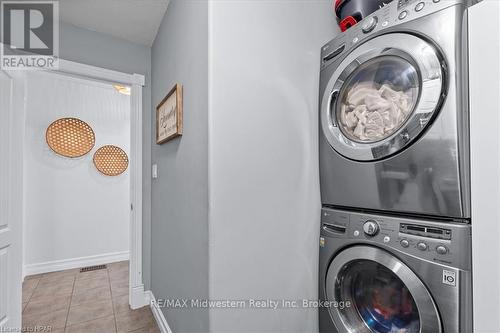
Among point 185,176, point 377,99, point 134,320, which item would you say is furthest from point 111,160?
point 377,99

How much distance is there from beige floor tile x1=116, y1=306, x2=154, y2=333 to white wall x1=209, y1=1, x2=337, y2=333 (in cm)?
128

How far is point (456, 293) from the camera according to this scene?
0.85 m

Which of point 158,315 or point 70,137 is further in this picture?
point 70,137

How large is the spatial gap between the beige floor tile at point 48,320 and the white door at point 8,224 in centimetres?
33

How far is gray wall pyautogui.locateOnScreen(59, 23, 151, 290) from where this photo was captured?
2.14 m

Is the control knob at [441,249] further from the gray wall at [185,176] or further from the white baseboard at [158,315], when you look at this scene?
the white baseboard at [158,315]

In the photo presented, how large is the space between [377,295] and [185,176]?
110 cm

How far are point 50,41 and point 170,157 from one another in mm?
1450

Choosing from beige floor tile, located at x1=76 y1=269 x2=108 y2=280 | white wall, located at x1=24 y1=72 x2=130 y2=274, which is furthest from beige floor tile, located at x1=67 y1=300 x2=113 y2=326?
white wall, located at x1=24 y1=72 x2=130 y2=274

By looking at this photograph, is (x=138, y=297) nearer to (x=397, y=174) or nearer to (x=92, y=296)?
(x=92, y=296)

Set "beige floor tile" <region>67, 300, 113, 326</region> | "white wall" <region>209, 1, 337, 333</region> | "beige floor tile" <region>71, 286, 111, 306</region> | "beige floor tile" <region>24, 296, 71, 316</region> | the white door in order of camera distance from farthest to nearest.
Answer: "beige floor tile" <region>71, 286, 111, 306</region>, "beige floor tile" <region>24, 296, 71, 316</region>, "beige floor tile" <region>67, 300, 113, 326</region>, the white door, "white wall" <region>209, 1, 337, 333</region>

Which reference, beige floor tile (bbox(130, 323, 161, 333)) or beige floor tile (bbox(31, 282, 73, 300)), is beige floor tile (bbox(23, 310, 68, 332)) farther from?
beige floor tile (bbox(130, 323, 161, 333))

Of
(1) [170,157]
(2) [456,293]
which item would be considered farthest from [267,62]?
(2) [456,293]

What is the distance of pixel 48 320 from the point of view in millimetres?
2109
